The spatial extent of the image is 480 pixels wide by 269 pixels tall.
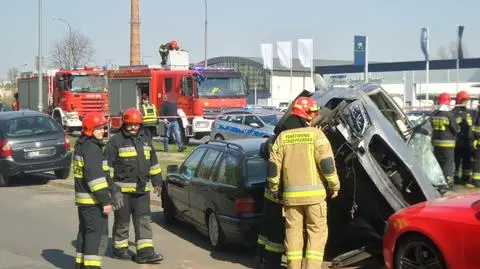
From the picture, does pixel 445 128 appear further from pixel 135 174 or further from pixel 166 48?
pixel 166 48

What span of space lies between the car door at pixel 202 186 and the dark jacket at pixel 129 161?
90 centimetres

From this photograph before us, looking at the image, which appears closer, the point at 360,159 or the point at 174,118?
the point at 360,159

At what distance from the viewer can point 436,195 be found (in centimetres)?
641

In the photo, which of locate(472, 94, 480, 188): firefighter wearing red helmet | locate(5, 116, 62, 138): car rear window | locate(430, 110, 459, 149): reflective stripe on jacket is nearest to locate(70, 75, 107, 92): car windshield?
locate(5, 116, 62, 138): car rear window

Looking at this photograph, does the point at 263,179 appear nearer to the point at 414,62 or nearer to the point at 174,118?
the point at 174,118

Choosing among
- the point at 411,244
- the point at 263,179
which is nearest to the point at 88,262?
the point at 263,179

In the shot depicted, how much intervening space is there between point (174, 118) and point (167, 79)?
Answer: 4.28 m

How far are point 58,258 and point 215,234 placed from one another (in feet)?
6.44

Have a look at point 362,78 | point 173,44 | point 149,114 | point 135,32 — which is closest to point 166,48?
point 173,44

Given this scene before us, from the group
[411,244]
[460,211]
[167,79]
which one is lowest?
[411,244]

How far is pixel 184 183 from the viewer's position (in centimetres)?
867

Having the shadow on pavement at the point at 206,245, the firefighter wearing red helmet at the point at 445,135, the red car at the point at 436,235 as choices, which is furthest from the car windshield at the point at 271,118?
the red car at the point at 436,235

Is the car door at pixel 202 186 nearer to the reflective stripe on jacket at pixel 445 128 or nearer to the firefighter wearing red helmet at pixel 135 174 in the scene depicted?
the firefighter wearing red helmet at pixel 135 174

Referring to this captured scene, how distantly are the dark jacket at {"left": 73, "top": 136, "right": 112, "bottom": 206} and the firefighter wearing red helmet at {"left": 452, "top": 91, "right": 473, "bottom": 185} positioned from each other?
7.05 metres
